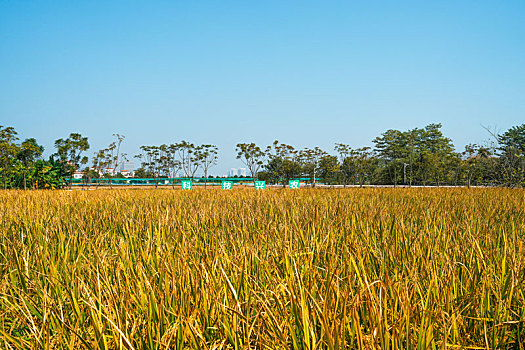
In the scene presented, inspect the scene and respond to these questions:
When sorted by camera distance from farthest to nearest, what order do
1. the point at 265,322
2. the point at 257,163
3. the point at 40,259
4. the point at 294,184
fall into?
1. the point at 257,163
2. the point at 294,184
3. the point at 40,259
4. the point at 265,322

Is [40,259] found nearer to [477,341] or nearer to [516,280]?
[477,341]

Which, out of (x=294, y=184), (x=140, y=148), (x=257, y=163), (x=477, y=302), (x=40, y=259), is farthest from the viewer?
(x=140, y=148)

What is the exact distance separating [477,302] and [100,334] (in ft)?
4.10

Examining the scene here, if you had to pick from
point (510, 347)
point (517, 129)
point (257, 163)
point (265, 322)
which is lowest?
point (510, 347)

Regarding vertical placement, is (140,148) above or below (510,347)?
above

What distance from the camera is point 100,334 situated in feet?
2.82

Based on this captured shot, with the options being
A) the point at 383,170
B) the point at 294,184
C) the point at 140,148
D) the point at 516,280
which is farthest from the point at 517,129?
the point at 516,280

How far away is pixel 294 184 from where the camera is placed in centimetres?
1781

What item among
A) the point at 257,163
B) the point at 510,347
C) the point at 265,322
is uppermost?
the point at 257,163

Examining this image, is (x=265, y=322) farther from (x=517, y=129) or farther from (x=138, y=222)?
(x=517, y=129)

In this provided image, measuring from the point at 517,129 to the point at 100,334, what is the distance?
56.9 metres

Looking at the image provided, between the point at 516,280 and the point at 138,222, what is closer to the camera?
the point at 516,280

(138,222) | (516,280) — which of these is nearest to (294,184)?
(138,222)

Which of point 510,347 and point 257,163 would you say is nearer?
point 510,347
